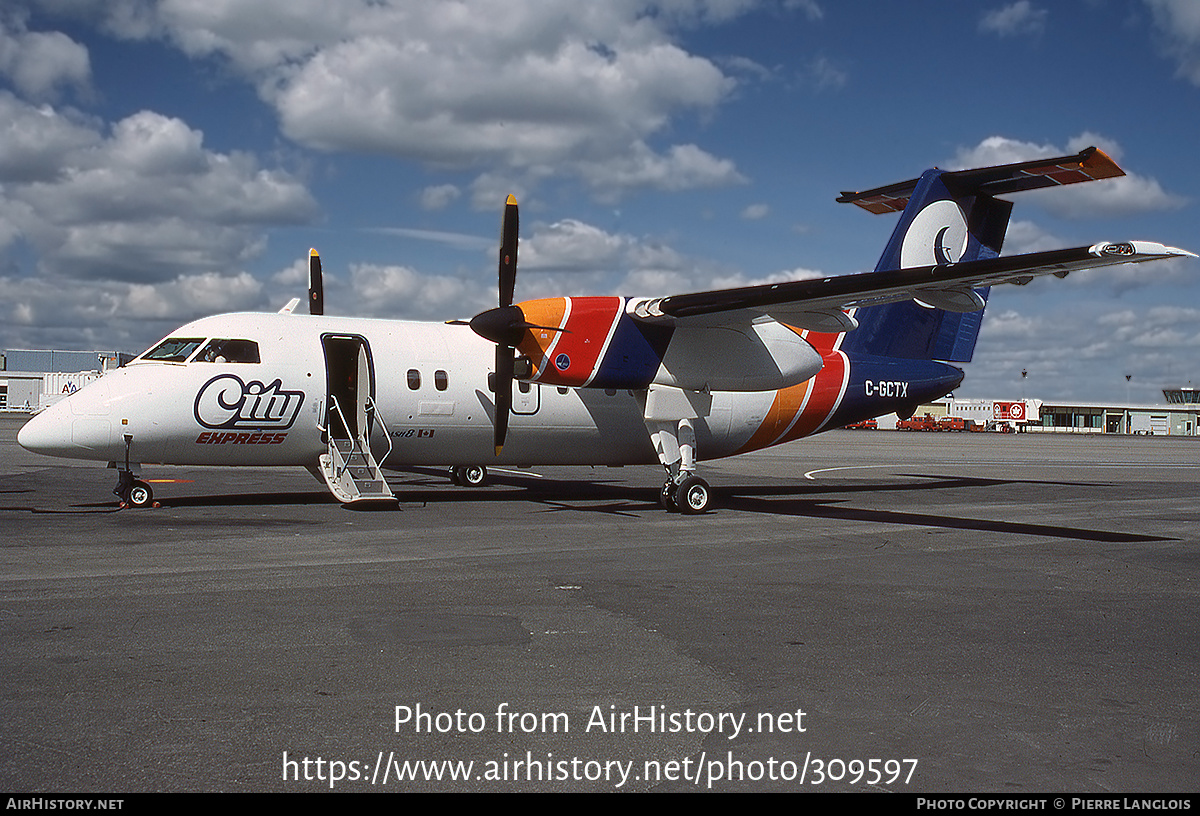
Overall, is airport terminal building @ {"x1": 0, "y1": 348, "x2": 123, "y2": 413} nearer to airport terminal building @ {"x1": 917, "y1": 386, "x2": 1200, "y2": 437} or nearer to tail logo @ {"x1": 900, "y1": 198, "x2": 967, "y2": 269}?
tail logo @ {"x1": 900, "y1": 198, "x2": 967, "y2": 269}

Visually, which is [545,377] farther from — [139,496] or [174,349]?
[139,496]

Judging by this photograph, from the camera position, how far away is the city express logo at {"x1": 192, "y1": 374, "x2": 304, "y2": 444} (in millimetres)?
16203

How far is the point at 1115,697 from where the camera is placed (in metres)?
6.06

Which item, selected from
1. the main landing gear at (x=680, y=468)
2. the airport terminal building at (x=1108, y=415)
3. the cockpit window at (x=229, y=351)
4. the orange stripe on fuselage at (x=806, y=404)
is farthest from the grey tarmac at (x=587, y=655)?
the airport terminal building at (x=1108, y=415)

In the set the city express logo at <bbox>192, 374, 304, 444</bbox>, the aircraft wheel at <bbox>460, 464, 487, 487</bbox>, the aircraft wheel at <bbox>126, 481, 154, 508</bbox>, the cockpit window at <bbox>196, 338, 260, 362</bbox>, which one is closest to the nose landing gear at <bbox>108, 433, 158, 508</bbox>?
the aircraft wheel at <bbox>126, 481, 154, 508</bbox>

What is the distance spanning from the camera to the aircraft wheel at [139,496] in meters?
15.9

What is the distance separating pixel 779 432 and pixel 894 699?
1500 cm

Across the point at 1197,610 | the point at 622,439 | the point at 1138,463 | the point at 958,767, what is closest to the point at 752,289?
the point at 622,439

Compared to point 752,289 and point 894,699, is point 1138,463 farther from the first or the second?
point 894,699

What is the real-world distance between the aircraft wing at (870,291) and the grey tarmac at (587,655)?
3746 mm

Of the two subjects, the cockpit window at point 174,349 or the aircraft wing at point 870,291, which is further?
the cockpit window at point 174,349

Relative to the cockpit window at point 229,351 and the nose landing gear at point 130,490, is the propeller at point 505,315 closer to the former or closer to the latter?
the cockpit window at point 229,351

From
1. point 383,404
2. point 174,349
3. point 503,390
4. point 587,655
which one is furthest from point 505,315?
point 587,655

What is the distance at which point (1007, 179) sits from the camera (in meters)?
19.6
